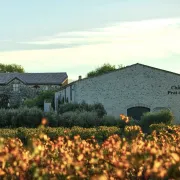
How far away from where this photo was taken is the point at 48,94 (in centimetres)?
6606

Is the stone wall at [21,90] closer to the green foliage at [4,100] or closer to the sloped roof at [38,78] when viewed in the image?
the sloped roof at [38,78]

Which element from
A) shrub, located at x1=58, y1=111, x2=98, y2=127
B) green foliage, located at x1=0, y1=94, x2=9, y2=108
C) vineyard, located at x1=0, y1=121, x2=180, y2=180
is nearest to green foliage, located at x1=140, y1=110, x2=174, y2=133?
shrub, located at x1=58, y1=111, x2=98, y2=127

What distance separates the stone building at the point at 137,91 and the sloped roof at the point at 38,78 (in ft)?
134

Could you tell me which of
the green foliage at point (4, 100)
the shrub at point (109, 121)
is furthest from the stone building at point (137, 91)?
the green foliage at point (4, 100)

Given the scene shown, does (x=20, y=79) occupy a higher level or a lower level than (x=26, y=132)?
higher

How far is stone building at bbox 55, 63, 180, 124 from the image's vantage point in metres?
41.7

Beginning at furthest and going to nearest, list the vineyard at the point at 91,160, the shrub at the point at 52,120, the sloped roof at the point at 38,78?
the sloped roof at the point at 38,78, the shrub at the point at 52,120, the vineyard at the point at 91,160

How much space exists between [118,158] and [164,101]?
3420 cm

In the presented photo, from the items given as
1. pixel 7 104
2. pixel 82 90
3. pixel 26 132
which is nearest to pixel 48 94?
pixel 7 104

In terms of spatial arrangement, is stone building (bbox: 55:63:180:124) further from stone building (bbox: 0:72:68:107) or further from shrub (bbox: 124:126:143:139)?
stone building (bbox: 0:72:68:107)

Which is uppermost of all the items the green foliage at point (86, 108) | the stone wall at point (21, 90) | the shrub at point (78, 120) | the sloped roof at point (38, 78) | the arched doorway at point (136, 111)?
the sloped roof at point (38, 78)

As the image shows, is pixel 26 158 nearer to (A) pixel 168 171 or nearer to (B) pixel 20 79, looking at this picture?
(A) pixel 168 171

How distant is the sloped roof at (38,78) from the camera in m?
83.2

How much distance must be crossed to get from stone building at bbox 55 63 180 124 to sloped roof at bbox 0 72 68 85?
40917 millimetres
